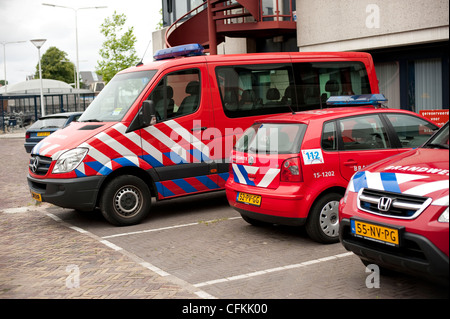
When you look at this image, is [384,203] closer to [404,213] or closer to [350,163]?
[404,213]

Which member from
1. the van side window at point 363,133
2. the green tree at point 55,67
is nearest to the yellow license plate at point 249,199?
the van side window at point 363,133

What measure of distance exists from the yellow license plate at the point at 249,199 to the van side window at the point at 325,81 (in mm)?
3378

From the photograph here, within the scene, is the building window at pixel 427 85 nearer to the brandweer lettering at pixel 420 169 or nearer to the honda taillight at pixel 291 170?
the honda taillight at pixel 291 170

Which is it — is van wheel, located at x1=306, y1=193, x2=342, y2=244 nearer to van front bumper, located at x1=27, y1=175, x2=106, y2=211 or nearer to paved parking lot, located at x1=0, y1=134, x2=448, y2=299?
paved parking lot, located at x1=0, y1=134, x2=448, y2=299

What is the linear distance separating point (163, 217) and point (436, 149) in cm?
507

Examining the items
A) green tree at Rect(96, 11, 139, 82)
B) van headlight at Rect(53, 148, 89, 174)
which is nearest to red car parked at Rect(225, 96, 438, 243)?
van headlight at Rect(53, 148, 89, 174)

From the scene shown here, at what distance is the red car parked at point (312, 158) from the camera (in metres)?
6.56

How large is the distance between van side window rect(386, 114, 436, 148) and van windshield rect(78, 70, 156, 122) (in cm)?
383

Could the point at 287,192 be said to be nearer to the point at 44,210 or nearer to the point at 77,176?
the point at 77,176

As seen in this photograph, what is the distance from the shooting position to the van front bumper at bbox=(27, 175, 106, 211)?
8031 millimetres

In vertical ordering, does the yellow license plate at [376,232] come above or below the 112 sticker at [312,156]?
below

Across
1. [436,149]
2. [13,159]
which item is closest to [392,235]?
[436,149]

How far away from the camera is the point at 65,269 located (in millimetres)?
6215

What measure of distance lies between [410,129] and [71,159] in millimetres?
4834
